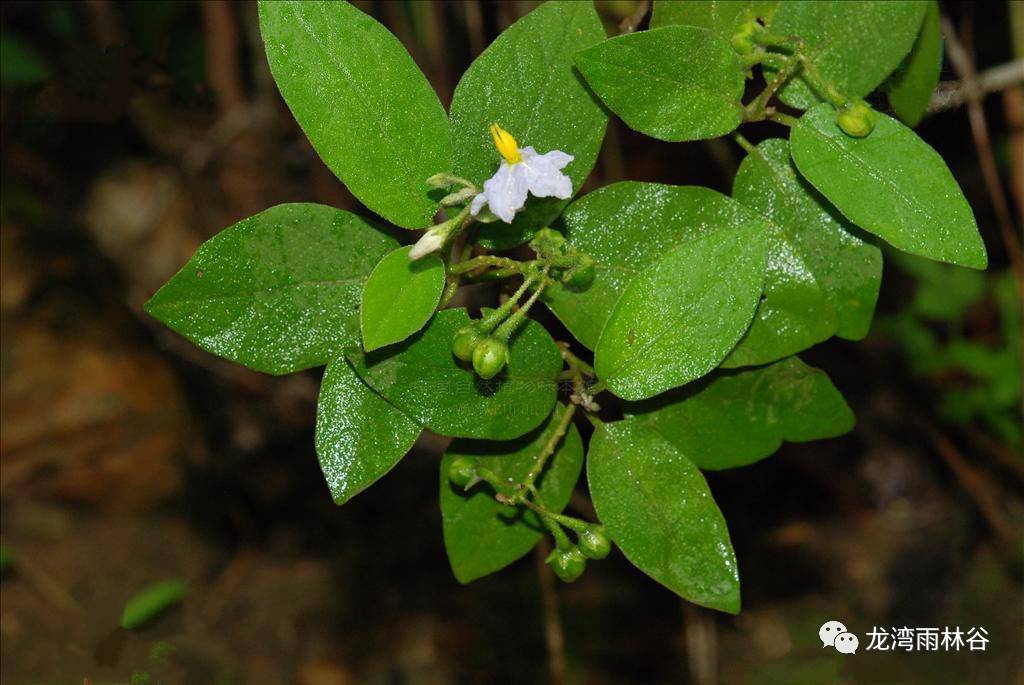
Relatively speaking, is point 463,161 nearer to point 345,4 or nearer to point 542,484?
point 345,4

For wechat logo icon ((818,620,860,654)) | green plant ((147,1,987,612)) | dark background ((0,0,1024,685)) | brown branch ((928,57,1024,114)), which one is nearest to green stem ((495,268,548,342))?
green plant ((147,1,987,612))

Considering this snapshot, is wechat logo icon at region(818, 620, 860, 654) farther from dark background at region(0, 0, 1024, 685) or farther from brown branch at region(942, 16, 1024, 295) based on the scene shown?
brown branch at region(942, 16, 1024, 295)

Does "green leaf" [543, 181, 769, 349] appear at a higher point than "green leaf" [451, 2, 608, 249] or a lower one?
lower

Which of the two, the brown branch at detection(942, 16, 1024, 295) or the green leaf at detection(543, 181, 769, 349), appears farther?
the brown branch at detection(942, 16, 1024, 295)

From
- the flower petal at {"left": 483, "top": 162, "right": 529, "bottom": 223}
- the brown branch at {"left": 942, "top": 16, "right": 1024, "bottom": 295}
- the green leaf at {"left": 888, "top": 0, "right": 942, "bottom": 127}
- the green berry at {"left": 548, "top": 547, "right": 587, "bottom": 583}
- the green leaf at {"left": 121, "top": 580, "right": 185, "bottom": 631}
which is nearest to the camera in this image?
the flower petal at {"left": 483, "top": 162, "right": 529, "bottom": 223}

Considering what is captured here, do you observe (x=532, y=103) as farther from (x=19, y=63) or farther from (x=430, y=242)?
(x=19, y=63)

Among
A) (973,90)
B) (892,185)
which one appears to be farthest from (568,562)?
(973,90)

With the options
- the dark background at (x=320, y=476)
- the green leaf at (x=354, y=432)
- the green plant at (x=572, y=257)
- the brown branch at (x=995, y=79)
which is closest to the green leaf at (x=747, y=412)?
the green plant at (x=572, y=257)

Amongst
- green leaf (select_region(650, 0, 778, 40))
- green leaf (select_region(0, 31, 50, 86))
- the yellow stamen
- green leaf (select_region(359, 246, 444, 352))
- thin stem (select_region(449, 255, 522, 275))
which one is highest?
green leaf (select_region(650, 0, 778, 40))
